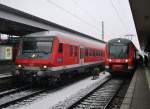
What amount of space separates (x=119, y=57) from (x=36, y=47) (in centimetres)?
741

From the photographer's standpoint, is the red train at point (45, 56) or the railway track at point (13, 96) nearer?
the railway track at point (13, 96)

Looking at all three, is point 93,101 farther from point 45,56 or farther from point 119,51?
point 119,51

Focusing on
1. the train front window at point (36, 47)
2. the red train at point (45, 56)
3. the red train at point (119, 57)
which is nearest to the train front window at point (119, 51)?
the red train at point (119, 57)

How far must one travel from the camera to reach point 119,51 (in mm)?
19500

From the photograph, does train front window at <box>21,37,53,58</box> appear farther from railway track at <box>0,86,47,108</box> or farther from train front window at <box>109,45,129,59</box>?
train front window at <box>109,45,129,59</box>

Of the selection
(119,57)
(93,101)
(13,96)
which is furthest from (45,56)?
(119,57)

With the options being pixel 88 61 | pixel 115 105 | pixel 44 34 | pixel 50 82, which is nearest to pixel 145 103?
pixel 115 105

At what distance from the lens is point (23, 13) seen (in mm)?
16953

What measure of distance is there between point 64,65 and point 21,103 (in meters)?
4.45

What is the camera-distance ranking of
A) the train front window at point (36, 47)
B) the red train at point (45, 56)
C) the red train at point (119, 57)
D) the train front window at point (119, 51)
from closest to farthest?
the red train at point (45, 56)
the train front window at point (36, 47)
the red train at point (119, 57)
the train front window at point (119, 51)

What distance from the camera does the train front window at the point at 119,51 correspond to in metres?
19.3

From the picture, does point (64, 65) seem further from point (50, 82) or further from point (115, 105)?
point (115, 105)

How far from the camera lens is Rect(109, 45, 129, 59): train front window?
19309 millimetres

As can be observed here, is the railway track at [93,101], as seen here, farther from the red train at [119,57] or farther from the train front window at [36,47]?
the red train at [119,57]
